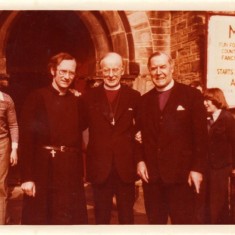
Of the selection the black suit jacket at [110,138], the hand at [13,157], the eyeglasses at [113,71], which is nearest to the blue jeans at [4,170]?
the hand at [13,157]

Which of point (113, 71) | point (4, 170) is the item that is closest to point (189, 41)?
point (113, 71)

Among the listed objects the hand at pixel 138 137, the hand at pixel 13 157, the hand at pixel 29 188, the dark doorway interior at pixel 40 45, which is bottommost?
the hand at pixel 29 188

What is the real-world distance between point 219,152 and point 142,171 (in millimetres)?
438

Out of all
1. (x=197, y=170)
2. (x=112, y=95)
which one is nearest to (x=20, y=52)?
(x=112, y=95)

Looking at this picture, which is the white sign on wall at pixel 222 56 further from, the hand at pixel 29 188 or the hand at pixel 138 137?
the hand at pixel 29 188

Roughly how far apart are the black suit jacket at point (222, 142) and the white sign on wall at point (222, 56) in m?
0.10

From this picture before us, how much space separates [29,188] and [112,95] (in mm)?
632

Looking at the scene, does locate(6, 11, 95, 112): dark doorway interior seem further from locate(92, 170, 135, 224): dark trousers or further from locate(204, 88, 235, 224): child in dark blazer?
locate(204, 88, 235, 224): child in dark blazer

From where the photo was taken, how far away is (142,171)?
2.21 metres

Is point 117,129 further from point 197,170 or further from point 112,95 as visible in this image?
point 197,170

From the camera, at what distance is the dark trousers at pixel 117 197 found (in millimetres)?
2195

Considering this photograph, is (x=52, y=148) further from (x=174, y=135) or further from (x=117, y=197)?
(x=174, y=135)

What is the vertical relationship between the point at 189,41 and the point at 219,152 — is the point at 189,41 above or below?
above

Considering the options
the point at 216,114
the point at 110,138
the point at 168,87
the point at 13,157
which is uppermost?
the point at 168,87
